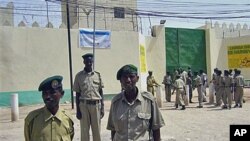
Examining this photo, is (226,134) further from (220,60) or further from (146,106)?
(220,60)

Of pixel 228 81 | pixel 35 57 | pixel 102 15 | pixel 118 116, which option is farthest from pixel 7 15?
pixel 118 116

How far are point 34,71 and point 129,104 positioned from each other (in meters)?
15.7

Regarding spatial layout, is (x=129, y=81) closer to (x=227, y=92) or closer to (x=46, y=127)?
(x=46, y=127)

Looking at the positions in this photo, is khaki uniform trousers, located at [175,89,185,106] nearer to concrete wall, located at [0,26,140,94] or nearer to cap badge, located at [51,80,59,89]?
concrete wall, located at [0,26,140,94]

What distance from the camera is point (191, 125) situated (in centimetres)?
1133

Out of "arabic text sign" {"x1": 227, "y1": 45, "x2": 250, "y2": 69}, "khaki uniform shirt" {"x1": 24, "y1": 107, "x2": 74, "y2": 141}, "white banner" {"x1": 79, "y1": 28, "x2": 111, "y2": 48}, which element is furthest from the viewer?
"arabic text sign" {"x1": 227, "y1": 45, "x2": 250, "y2": 69}

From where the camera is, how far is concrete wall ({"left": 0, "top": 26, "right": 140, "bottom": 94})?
18.2 metres

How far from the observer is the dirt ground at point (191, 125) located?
31.2ft

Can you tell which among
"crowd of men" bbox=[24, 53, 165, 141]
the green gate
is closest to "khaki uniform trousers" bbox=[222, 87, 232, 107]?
"crowd of men" bbox=[24, 53, 165, 141]


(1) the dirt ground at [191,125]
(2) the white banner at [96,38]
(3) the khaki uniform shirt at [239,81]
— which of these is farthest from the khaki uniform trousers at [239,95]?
(2) the white banner at [96,38]

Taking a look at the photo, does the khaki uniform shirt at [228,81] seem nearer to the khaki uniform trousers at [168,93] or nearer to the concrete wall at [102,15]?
the khaki uniform trousers at [168,93]

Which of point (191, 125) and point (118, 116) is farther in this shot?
point (191, 125)

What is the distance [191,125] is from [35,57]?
9.80 meters

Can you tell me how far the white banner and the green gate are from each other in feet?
28.0
